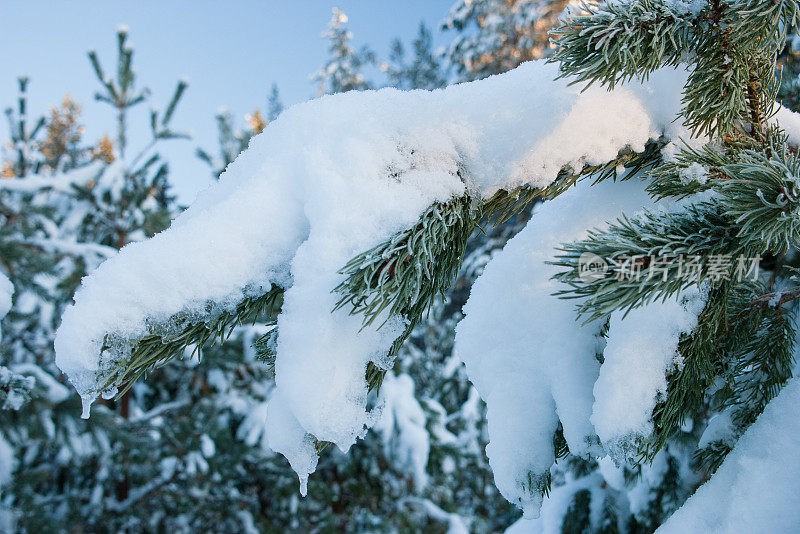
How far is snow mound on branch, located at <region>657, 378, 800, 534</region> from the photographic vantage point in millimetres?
801

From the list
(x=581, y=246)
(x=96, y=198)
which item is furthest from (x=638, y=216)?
(x=96, y=198)

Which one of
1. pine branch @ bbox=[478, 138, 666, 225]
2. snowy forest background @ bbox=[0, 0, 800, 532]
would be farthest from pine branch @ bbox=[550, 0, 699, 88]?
snowy forest background @ bbox=[0, 0, 800, 532]

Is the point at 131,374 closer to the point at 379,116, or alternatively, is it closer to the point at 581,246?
the point at 379,116

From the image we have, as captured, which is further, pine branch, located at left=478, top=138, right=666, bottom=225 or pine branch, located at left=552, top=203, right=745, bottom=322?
pine branch, located at left=478, top=138, right=666, bottom=225

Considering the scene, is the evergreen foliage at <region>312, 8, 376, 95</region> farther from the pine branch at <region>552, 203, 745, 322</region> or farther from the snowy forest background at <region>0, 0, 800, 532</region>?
the pine branch at <region>552, 203, 745, 322</region>

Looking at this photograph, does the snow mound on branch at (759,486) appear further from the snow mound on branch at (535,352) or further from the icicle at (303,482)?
the icicle at (303,482)

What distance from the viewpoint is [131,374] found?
0.82 meters

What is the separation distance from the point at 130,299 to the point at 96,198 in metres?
4.66

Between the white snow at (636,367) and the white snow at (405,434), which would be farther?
the white snow at (405,434)

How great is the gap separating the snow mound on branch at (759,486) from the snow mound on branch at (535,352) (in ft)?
0.86

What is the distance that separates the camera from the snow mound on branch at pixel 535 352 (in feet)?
3.05

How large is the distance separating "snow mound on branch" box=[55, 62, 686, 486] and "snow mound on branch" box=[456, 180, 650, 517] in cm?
8

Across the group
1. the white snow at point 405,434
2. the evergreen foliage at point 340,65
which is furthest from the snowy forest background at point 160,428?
the evergreen foliage at point 340,65

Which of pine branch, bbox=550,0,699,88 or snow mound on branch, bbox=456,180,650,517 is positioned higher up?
pine branch, bbox=550,0,699,88
